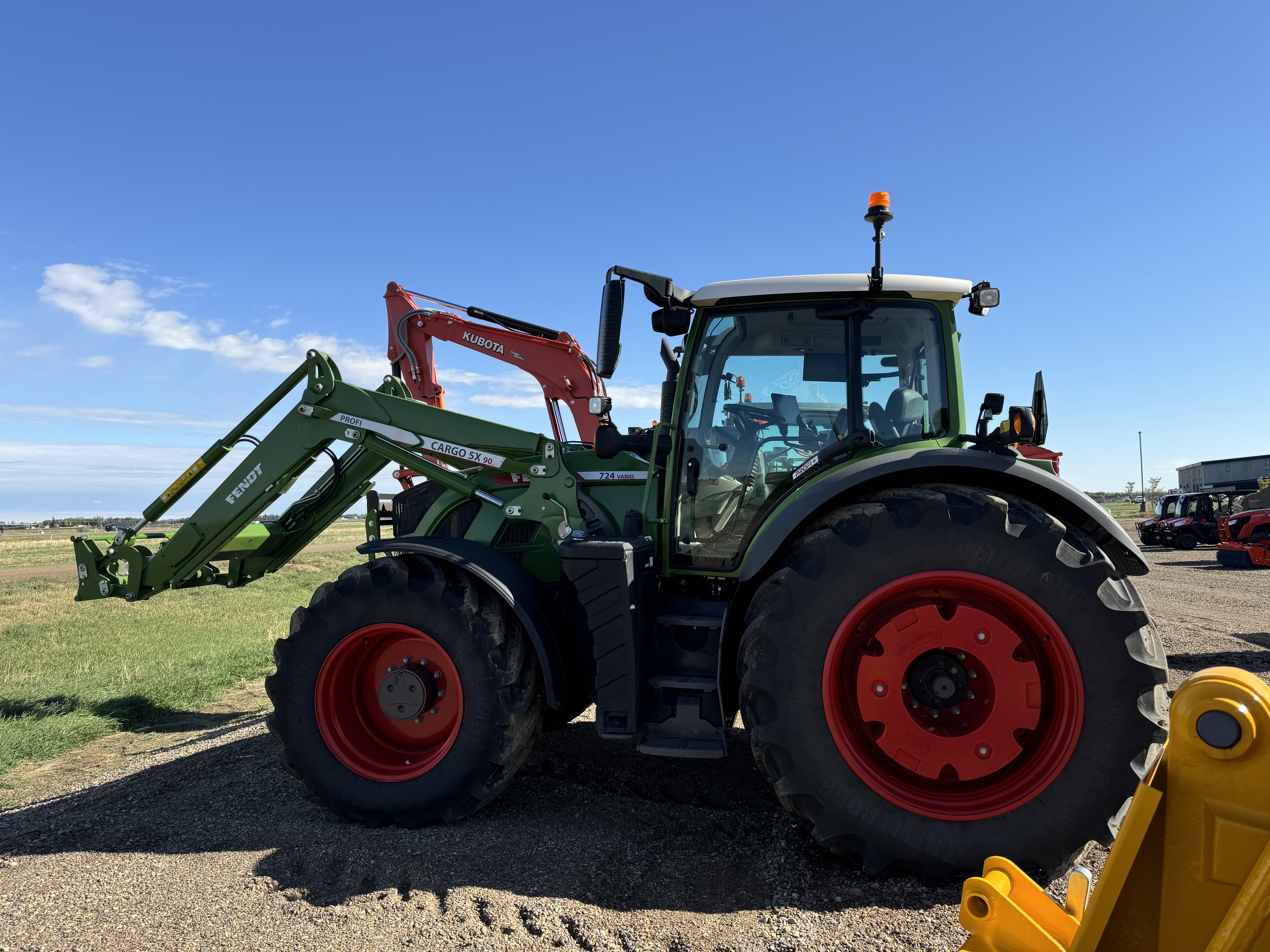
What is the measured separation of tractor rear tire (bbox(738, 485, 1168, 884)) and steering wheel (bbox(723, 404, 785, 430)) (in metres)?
0.74

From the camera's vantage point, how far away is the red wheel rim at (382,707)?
3783 mm

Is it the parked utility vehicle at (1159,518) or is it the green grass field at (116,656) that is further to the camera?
the parked utility vehicle at (1159,518)

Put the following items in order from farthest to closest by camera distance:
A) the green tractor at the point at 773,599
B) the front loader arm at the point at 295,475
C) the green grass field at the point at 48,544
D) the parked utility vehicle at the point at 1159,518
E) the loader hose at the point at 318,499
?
1. the green grass field at the point at 48,544
2. the parked utility vehicle at the point at 1159,518
3. the loader hose at the point at 318,499
4. the front loader arm at the point at 295,475
5. the green tractor at the point at 773,599

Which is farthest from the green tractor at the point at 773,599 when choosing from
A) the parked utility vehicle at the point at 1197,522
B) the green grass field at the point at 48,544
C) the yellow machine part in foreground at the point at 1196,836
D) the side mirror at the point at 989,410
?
the parked utility vehicle at the point at 1197,522

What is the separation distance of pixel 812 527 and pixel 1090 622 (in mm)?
1110

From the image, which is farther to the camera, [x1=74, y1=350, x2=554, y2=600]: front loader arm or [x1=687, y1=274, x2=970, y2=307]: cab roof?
[x1=74, y1=350, x2=554, y2=600]: front loader arm

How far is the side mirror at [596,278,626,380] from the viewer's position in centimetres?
356

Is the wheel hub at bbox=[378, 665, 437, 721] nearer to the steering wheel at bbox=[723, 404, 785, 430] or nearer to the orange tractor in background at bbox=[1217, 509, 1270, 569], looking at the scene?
the steering wheel at bbox=[723, 404, 785, 430]

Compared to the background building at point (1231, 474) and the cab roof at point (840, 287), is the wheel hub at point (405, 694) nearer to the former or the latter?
the cab roof at point (840, 287)

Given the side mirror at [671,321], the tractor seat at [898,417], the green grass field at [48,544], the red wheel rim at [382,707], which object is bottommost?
the green grass field at [48,544]

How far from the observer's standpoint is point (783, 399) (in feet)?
12.2

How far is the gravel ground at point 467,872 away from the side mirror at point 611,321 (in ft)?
7.40

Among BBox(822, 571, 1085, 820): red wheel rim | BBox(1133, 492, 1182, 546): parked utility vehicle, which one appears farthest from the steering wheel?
BBox(1133, 492, 1182, 546): parked utility vehicle

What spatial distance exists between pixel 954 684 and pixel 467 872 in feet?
7.13
